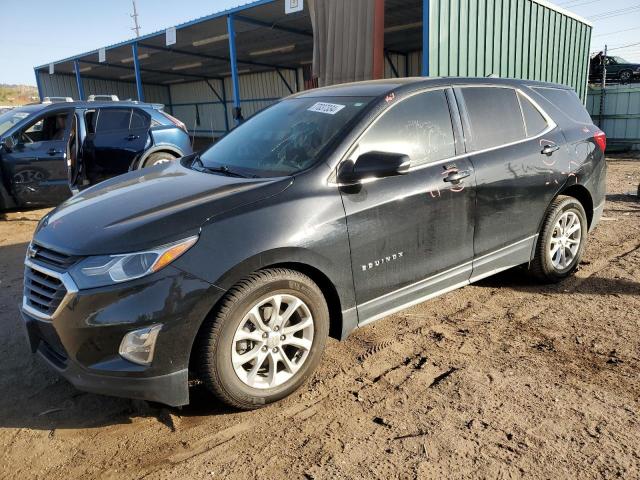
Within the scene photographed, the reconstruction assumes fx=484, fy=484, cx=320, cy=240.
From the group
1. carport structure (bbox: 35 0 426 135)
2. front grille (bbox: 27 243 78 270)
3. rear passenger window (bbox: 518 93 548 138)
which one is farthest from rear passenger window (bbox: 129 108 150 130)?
rear passenger window (bbox: 518 93 548 138)

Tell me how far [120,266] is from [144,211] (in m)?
0.42

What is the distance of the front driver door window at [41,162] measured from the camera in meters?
6.66

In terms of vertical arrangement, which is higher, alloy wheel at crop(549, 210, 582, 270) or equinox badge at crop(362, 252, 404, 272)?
equinox badge at crop(362, 252, 404, 272)

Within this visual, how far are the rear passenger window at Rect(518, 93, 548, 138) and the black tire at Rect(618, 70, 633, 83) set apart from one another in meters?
19.6

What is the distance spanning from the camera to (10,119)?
7.25m

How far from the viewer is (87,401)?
2.81 m

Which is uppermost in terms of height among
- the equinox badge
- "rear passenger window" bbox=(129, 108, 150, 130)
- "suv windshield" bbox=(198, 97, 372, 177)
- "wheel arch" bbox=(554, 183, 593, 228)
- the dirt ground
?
"rear passenger window" bbox=(129, 108, 150, 130)

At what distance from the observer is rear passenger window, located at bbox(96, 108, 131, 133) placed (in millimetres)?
7404

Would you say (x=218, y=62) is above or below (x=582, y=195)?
above

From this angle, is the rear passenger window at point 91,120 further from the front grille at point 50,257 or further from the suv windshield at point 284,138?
the front grille at point 50,257

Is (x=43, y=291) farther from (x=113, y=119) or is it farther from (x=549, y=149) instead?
(x=113, y=119)

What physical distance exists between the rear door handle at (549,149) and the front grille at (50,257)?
136 inches

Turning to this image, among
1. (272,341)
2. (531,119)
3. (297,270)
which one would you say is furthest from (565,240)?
(272,341)

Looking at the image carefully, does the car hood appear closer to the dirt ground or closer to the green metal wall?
the dirt ground
